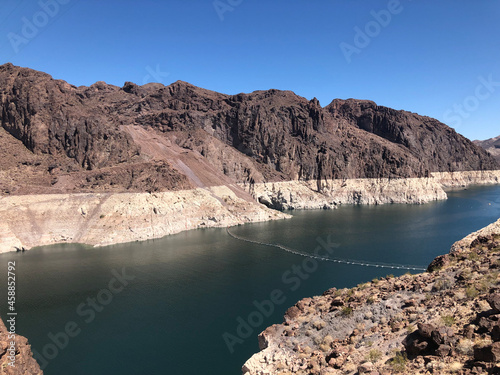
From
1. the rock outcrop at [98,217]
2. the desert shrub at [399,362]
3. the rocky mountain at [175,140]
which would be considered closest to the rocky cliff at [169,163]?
the rock outcrop at [98,217]

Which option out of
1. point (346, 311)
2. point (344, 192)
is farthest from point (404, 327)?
point (344, 192)

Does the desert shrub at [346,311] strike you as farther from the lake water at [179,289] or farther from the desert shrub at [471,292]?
the lake water at [179,289]

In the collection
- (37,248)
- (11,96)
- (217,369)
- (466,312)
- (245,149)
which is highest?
(11,96)

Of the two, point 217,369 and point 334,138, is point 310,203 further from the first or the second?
point 217,369

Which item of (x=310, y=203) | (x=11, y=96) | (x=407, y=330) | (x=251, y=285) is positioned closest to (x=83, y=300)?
(x=251, y=285)

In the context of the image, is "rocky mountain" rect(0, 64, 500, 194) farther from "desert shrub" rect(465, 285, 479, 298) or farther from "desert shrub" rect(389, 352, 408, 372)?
"desert shrub" rect(389, 352, 408, 372)

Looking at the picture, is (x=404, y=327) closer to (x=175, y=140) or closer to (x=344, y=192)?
(x=175, y=140)
